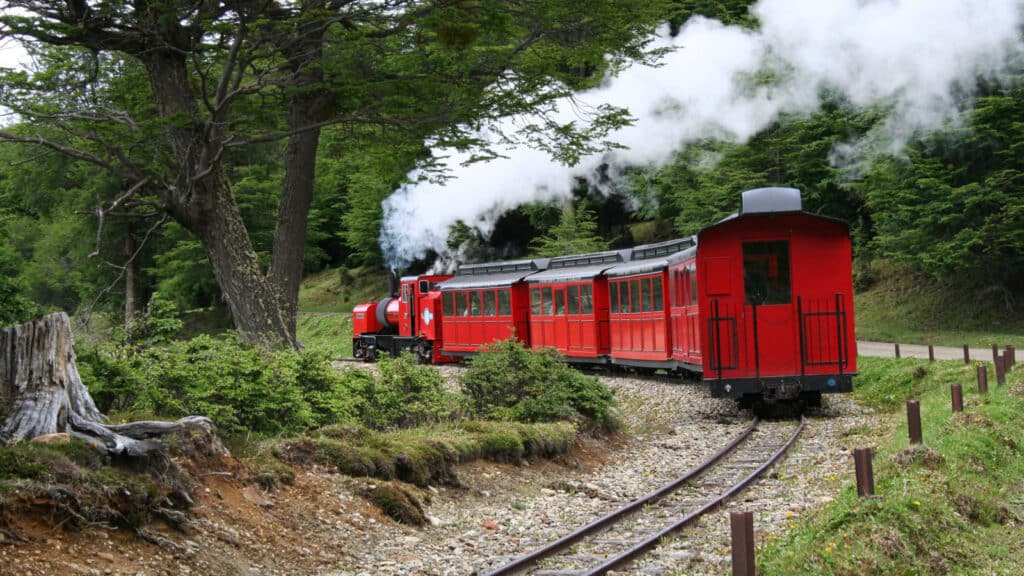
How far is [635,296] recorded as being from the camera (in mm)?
20875

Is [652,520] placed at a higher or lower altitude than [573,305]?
lower

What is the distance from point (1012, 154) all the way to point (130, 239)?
2880cm

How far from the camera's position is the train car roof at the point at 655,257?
58.2ft

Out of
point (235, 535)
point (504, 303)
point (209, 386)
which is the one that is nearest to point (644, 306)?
point (504, 303)

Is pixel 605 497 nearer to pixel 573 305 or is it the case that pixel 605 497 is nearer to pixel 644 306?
pixel 644 306

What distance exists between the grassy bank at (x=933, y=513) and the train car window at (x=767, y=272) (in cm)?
351

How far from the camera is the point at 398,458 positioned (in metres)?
9.98

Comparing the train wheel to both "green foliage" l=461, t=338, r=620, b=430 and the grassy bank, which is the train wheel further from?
the grassy bank

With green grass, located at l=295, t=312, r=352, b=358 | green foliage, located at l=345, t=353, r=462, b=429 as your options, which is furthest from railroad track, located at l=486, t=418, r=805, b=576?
green grass, located at l=295, t=312, r=352, b=358

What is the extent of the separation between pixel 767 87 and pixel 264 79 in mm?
23919

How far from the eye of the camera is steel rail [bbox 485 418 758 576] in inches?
288

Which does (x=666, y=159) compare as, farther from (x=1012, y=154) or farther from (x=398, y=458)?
(x=398, y=458)

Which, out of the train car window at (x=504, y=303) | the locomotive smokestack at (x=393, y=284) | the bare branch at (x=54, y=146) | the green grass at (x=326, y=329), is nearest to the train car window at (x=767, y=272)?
the bare branch at (x=54, y=146)

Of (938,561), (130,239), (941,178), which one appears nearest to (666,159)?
(941,178)
